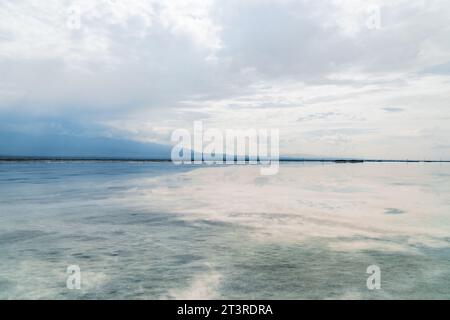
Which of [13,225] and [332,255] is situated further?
[13,225]

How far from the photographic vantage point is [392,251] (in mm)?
9016

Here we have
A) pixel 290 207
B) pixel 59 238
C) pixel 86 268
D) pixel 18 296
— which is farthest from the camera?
pixel 290 207

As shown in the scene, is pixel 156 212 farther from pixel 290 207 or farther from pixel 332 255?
pixel 332 255

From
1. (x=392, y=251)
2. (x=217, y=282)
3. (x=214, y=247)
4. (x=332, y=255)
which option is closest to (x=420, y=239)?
(x=392, y=251)

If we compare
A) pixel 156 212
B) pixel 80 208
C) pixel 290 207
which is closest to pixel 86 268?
pixel 156 212

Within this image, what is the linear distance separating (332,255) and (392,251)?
1.76 m

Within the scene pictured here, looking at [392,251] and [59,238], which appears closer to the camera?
[392,251]

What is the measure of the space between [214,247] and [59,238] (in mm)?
4719

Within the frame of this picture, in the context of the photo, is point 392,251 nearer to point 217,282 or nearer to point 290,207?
point 217,282
